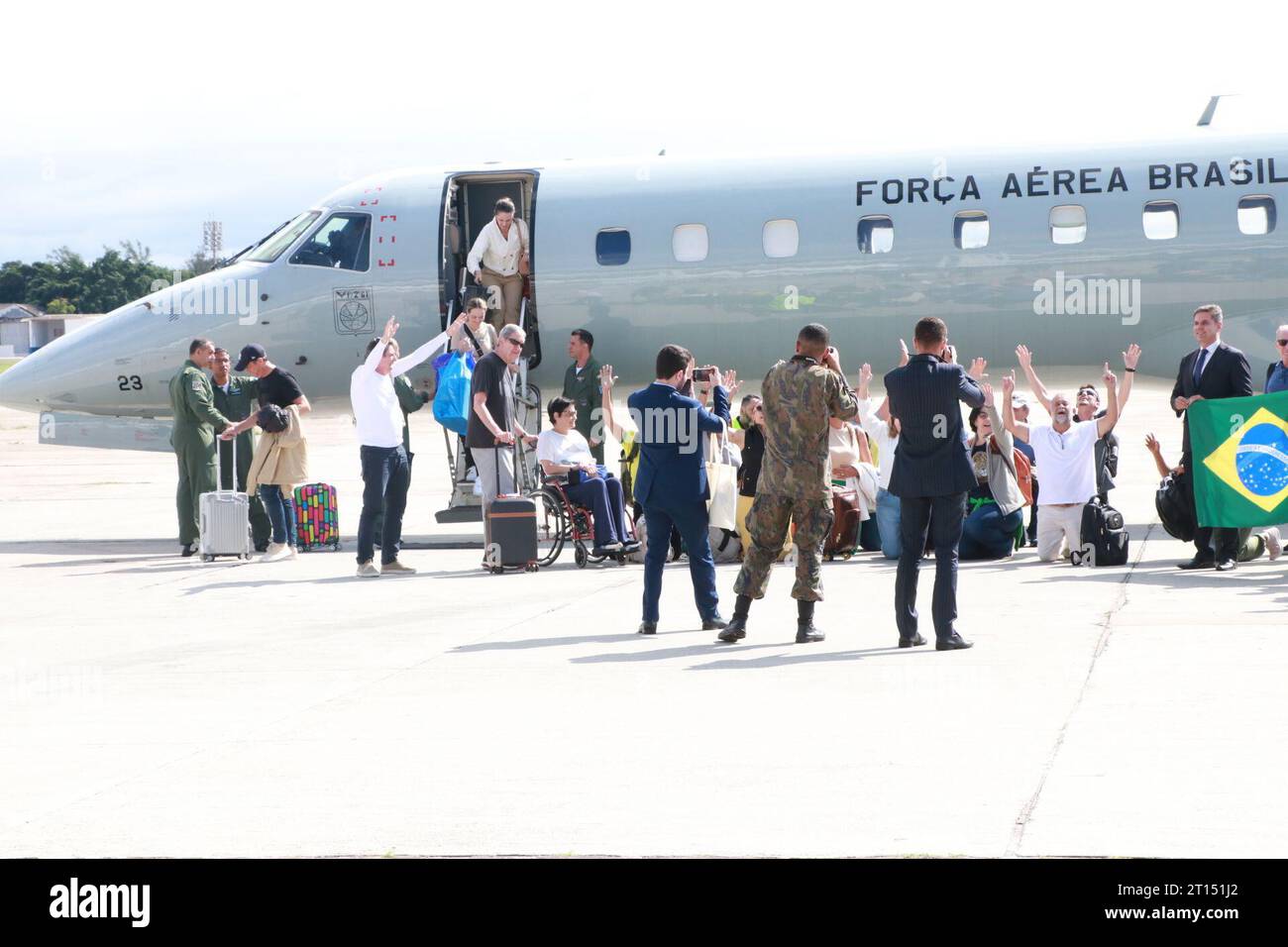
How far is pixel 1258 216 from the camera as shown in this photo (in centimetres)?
1587

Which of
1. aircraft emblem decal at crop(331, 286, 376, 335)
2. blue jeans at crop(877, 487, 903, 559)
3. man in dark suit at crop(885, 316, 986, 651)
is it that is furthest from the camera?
aircraft emblem decal at crop(331, 286, 376, 335)

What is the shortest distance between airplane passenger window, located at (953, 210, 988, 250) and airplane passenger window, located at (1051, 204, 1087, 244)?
0.69 metres

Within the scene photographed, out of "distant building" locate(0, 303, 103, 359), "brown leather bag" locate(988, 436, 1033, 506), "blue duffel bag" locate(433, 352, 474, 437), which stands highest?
"distant building" locate(0, 303, 103, 359)

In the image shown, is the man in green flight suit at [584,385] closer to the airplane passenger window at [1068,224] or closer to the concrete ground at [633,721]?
A: the concrete ground at [633,721]

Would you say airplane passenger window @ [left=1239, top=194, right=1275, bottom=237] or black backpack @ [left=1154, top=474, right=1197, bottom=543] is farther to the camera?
airplane passenger window @ [left=1239, top=194, right=1275, bottom=237]

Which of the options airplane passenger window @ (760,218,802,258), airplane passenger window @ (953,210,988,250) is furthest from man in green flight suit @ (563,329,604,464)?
airplane passenger window @ (953,210,988,250)

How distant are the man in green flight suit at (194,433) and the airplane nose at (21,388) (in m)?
3.13

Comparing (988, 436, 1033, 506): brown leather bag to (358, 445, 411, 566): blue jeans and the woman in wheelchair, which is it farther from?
(358, 445, 411, 566): blue jeans

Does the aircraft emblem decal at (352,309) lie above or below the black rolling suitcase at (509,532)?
above

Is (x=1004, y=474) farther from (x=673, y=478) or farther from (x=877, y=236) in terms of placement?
(x=673, y=478)

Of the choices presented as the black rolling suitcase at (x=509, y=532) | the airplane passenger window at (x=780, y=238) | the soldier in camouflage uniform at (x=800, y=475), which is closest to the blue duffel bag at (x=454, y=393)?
the black rolling suitcase at (x=509, y=532)

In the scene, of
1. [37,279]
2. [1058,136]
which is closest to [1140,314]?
[1058,136]

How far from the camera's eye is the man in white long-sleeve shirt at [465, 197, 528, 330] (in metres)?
16.8

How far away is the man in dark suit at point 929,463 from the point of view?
9242mm
